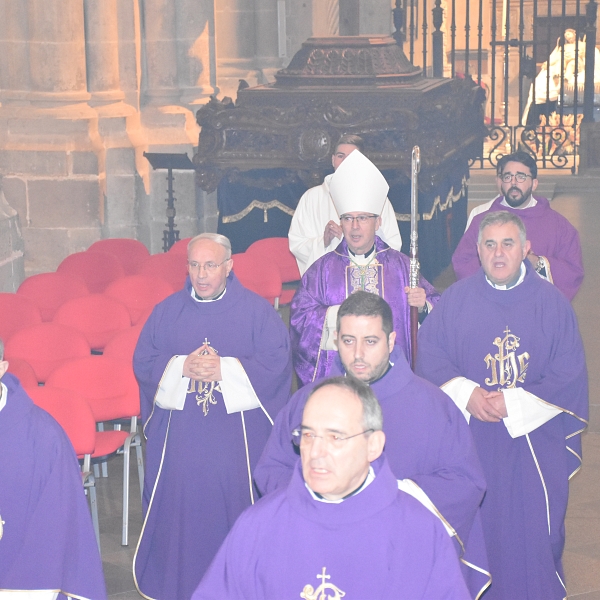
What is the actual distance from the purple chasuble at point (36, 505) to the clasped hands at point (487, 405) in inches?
68.6

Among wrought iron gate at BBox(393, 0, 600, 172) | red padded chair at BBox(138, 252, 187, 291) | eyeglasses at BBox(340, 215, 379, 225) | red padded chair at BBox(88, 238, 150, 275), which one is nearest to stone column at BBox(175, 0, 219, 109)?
wrought iron gate at BBox(393, 0, 600, 172)

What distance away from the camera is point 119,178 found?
40.7ft

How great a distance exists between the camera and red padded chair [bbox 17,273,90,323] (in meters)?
8.25

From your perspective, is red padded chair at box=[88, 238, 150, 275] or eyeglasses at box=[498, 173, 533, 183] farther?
red padded chair at box=[88, 238, 150, 275]

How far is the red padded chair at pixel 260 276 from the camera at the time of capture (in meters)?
8.95

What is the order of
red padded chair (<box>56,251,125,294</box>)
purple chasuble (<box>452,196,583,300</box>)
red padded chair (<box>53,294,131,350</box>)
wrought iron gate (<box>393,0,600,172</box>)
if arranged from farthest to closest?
wrought iron gate (<box>393,0,600,172</box>) < red padded chair (<box>56,251,125,294</box>) < red padded chair (<box>53,294,131,350</box>) < purple chasuble (<box>452,196,583,300</box>)

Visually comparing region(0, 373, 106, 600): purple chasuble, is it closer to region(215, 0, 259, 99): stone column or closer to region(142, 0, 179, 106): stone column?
region(142, 0, 179, 106): stone column

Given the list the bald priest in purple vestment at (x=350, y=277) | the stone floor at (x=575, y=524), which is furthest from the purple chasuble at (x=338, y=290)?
the stone floor at (x=575, y=524)

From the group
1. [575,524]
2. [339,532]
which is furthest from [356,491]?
[575,524]

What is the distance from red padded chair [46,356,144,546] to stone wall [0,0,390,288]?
5.21 meters

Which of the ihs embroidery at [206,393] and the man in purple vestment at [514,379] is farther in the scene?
the ihs embroidery at [206,393]

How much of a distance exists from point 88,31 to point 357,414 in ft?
31.2

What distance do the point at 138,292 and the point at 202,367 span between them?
2.88m

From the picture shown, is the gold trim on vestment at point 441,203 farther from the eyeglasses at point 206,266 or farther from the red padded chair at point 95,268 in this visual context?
the eyeglasses at point 206,266
